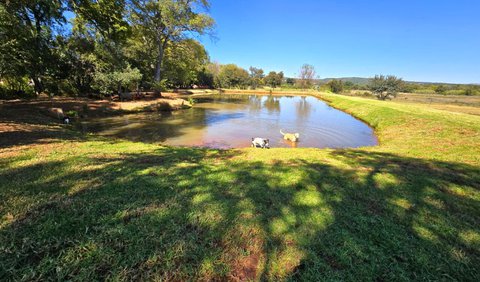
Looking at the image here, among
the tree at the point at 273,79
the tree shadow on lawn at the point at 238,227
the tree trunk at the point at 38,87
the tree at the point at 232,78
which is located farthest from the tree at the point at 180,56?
the tree at the point at 273,79

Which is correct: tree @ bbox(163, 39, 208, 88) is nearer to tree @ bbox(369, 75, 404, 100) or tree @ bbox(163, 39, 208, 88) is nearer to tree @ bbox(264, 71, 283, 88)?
tree @ bbox(369, 75, 404, 100)

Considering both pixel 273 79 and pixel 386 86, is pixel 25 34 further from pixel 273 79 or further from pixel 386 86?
pixel 273 79

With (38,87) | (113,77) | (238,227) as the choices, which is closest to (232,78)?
(113,77)

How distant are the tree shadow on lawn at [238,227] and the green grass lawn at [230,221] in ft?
0.04

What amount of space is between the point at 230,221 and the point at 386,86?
162ft

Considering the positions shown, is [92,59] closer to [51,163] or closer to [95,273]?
[51,163]

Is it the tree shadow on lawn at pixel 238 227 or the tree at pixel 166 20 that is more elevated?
the tree at pixel 166 20

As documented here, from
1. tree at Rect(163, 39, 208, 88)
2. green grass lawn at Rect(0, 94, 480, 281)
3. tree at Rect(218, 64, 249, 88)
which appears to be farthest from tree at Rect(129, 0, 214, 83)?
tree at Rect(218, 64, 249, 88)

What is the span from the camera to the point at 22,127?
8102 mm

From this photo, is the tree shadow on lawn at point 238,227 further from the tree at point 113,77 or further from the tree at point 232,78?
the tree at point 232,78

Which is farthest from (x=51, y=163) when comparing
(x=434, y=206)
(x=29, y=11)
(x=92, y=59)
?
(x=92, y=59)

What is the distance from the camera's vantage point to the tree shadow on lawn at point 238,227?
6.86ft

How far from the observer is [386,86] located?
136 feet

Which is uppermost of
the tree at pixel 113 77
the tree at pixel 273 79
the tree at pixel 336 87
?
the tree at pixel 273 79
